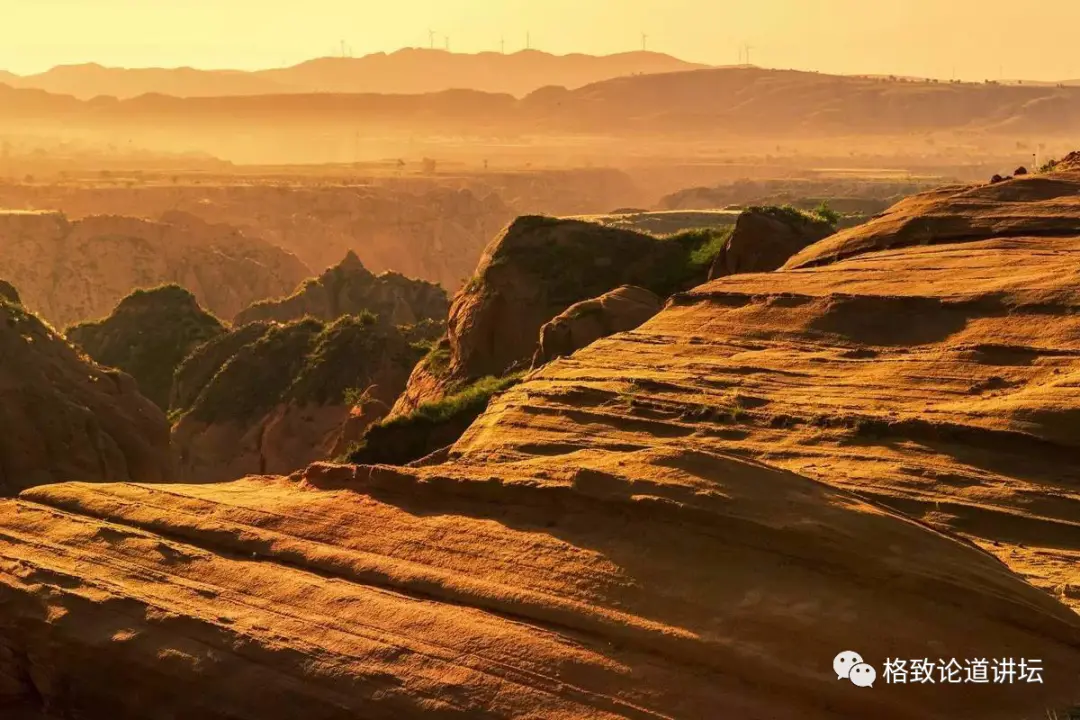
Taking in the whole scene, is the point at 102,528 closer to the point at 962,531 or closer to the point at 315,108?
the point at 962,531

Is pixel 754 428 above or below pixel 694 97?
below

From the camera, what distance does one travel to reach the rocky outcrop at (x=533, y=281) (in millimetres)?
20094

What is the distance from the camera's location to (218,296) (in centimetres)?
5597

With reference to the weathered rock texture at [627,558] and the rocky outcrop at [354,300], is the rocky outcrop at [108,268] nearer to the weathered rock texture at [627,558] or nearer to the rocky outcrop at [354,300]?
the rocky outcrop at [354,300]

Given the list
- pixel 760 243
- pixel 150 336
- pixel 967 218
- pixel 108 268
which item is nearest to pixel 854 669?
pixel 967 218

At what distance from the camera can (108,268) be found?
56594 mm

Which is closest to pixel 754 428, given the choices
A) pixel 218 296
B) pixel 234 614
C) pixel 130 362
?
pixel 234 614

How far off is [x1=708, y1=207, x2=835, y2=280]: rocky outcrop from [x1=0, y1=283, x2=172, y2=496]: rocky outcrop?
1003 cm

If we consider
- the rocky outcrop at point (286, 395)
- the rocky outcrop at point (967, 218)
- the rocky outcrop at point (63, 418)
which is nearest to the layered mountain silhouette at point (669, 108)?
the rocky outcrop at point (286, 395)

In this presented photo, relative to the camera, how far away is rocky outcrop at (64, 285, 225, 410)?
1420 inches

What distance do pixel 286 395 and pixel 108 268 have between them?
33.8 meters

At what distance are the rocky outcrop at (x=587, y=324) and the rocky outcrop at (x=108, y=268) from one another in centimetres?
4185

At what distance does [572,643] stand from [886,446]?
417 centimetres

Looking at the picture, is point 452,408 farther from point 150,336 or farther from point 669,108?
point 669,108
